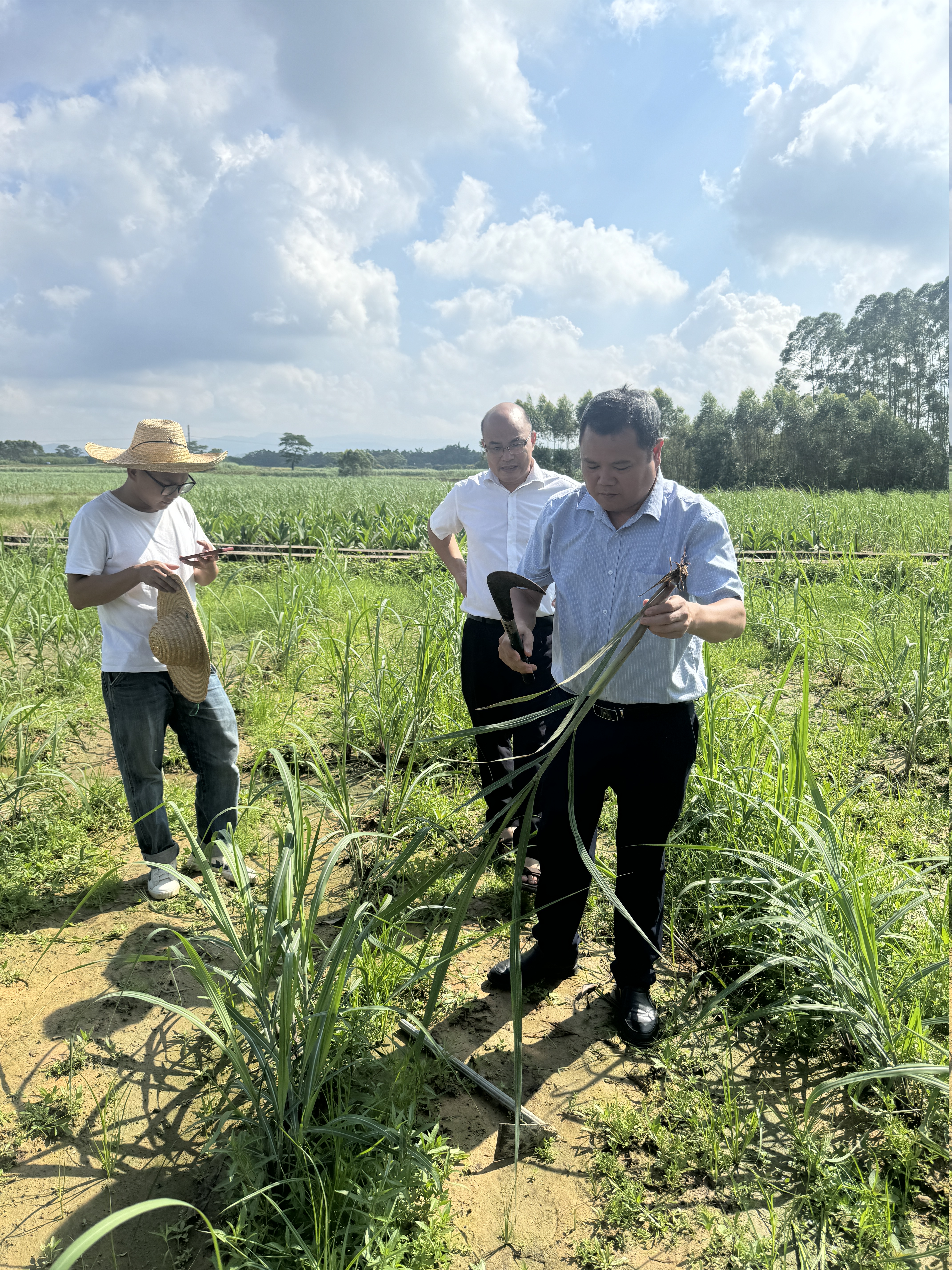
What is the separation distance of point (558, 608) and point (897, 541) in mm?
9404

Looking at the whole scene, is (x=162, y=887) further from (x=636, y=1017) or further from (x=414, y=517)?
(x=414, y=517)

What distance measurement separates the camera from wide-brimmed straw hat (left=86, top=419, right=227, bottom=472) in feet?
8.10

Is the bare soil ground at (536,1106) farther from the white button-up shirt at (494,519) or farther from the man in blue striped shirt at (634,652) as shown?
the white button-up shirt at (494,519)

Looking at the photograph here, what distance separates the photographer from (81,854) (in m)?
2.89

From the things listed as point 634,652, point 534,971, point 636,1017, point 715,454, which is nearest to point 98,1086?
point 534,971

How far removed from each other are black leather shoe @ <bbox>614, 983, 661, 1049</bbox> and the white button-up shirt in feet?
4.22

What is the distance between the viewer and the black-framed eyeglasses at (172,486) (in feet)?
8.25

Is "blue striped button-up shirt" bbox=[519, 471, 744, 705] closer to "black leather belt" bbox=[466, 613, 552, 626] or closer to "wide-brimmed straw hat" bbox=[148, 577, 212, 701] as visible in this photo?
"black leather belt" bbox=[466, 613, 552, 626]

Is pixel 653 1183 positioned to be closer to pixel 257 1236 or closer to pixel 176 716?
pixel 257 1236

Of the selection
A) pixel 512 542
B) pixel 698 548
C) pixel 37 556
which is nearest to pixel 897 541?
pixel 512 542

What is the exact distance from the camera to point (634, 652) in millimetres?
1834

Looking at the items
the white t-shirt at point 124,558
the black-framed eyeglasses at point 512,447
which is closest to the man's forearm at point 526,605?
the black-framed eyeglasses at point 512,447

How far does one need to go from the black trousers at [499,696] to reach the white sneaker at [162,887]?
49.0 inches

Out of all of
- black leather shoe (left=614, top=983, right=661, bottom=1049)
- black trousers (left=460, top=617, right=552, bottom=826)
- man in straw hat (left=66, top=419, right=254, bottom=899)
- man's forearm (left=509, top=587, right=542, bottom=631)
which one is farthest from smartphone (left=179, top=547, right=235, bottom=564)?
black leather shoe (left=614, top=983, right=661, bottom=1049)
